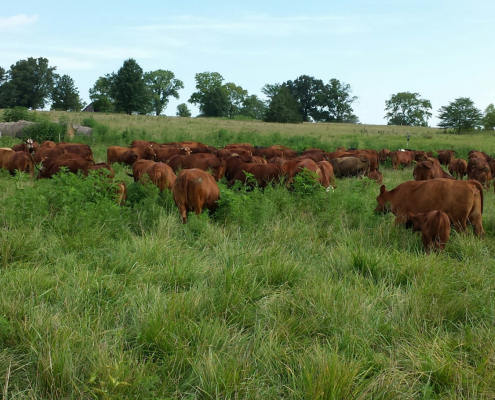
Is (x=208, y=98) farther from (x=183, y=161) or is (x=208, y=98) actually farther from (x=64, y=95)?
(x=183, y=161)

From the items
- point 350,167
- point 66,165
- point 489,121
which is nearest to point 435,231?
point 66,165

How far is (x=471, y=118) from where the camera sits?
6494 cm

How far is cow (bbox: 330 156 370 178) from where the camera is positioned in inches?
659

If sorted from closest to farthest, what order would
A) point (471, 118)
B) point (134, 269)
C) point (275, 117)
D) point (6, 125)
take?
point (134, 269)
point (6, 125)
point (471, 118)
point (275, 117)

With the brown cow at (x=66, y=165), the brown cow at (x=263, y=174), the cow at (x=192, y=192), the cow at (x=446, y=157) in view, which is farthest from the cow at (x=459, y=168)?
the brown cow at (x=66, y=165)

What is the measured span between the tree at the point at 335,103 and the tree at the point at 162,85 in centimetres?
3410

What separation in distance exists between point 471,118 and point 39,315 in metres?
72.1

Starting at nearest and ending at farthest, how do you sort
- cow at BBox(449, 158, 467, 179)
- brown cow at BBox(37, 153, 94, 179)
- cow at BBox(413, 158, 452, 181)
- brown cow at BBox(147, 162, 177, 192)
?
1. brown cow at BBox(147, 162, 177, 192)
2. brown cow at BBox(37, 153, 94, 179)
3. cow at BBox(413, 158, 452, 181)
4. cow at BBox(449, 158, 467, 179)

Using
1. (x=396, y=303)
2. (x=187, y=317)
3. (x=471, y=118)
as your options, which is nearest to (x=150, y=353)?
(x=187, y=317)

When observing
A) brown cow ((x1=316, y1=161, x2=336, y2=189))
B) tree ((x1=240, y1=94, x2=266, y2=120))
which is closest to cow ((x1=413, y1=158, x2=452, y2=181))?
brown cow ((x1=316, y1=161, x2=336, y2=189))

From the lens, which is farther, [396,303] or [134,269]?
[134,269]

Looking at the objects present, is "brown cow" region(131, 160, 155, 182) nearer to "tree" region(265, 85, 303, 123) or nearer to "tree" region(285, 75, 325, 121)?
"tree" region(265, 85, 303, 123)

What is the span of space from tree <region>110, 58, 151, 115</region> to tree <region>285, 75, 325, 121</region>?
46.5 m

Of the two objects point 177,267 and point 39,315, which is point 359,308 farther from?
point 39,315
